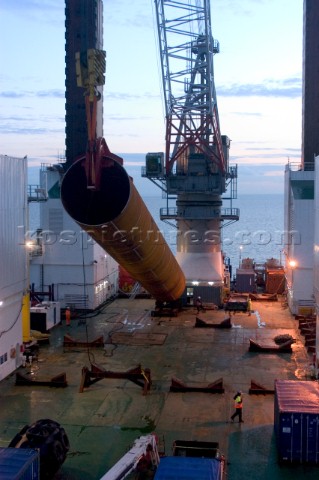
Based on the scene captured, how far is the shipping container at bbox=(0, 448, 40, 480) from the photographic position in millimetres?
11094

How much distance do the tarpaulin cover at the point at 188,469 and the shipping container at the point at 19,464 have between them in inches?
103

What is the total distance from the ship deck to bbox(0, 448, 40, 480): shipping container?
183cm

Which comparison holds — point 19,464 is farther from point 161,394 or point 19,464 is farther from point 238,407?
point 161,394

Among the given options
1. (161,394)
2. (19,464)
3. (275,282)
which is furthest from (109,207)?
(275,282)

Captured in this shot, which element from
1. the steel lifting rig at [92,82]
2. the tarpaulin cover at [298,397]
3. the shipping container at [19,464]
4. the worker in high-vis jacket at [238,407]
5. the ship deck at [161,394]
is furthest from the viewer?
the worker in high-vis jacket at [238,407]

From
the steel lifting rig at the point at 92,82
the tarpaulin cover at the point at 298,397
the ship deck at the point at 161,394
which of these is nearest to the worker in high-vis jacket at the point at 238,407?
the ship deck at the point at 161,394

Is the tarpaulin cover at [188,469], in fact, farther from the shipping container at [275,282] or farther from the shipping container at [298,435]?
the shipping container at [275,282]

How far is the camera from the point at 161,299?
30.7 meters

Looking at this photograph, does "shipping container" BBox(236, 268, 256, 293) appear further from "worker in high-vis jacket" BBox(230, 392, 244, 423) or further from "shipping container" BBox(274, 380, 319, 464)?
"shipping container" BBox(274, 380, 319, 464)

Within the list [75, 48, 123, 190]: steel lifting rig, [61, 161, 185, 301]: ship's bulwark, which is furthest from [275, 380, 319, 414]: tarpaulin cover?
[75, 48, 123, 190]: steel lifting rig

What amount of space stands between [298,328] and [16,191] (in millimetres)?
15774

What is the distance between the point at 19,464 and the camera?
11477 millimetres

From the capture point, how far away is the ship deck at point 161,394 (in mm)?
14750

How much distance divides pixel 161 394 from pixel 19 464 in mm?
8312
